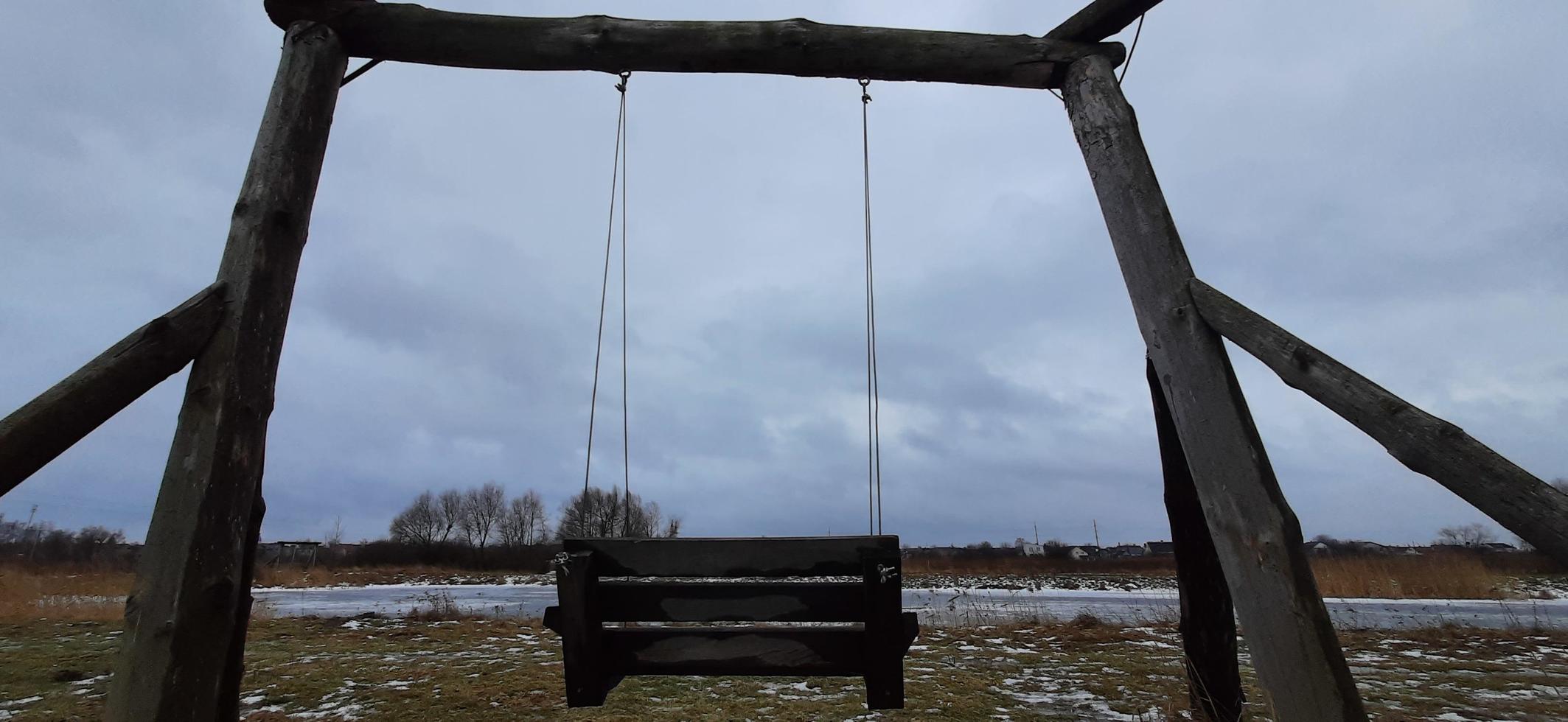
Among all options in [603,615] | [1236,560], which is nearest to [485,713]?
[603,615]

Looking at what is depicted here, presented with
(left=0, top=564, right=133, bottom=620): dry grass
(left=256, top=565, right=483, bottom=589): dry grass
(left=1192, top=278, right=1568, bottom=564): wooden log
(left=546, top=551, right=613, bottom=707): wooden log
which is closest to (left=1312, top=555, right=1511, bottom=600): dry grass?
(left=1192, top=278, right=1568, bottom=564): wooden log

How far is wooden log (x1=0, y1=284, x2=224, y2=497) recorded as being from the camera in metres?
2.11

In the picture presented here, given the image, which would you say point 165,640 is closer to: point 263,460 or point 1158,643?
point 263,460

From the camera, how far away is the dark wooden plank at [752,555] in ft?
10.7

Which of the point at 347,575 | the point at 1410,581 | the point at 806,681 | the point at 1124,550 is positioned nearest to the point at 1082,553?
the point at 1124,550

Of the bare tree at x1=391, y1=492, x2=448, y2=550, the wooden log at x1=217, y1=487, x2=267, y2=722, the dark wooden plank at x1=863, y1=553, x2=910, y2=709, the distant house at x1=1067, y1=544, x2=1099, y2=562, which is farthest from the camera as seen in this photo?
the bare tree at x1=391, y1=492, x2=448, y2=550

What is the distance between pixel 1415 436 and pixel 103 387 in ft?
13.2

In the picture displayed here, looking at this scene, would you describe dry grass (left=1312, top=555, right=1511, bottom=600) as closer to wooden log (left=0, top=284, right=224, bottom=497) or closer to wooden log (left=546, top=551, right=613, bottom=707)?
wooden log (left=546, top=551, right=613, bottom=707)

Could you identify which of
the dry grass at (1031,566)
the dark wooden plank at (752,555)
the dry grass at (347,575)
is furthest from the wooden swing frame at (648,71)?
the dry grass at (1031,566)

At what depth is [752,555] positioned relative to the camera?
10.8ft

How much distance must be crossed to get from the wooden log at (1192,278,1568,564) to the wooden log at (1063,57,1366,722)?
17 cm

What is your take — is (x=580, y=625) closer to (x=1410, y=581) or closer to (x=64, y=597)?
(x=64, y=597)

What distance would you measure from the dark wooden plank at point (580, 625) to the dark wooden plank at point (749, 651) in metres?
0.16

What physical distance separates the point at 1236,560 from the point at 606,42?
344cm
